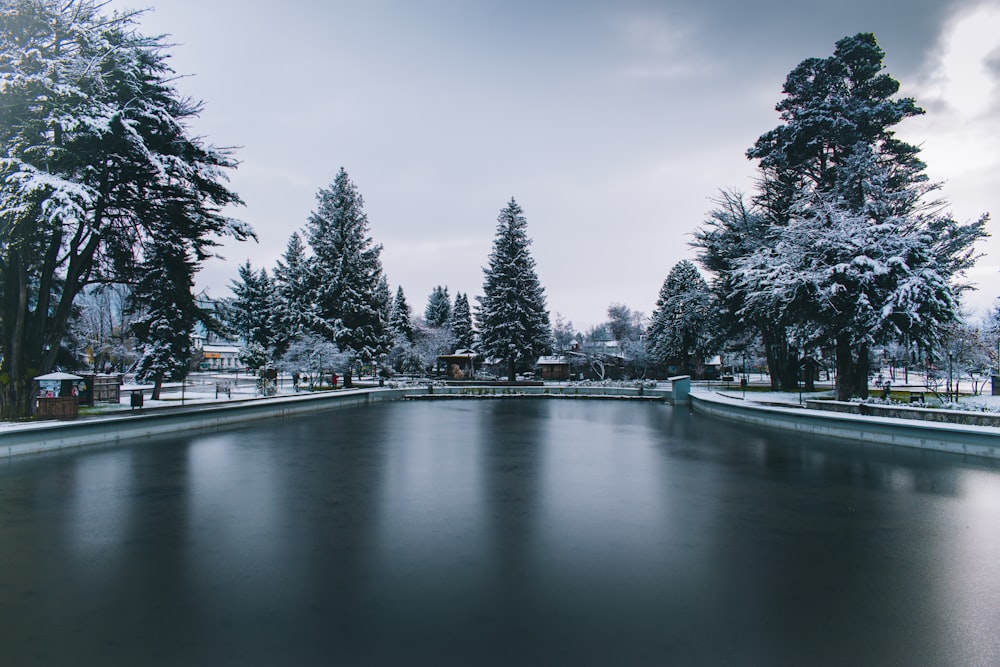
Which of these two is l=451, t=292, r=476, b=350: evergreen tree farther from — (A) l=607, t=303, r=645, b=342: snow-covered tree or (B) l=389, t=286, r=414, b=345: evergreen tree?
(A) l=607, t=303, r=645, b=342: snow-covered tree

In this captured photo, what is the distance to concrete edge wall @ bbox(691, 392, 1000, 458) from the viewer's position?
13.4m

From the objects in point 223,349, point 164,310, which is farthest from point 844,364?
point 223,349

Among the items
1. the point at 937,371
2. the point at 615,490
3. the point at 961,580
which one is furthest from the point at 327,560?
the point at 937,371

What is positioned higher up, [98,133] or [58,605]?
[98,133]

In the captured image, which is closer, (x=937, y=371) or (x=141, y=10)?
(x=141, y=10)

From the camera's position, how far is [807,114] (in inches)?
1134

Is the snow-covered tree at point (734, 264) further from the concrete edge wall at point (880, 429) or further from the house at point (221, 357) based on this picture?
the house at point (221, 357)

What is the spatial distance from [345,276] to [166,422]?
27202 millimetres

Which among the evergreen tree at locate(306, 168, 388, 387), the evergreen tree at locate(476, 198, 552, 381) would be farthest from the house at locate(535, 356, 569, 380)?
the evergreen tree at locate(306, 168, 388, 387)

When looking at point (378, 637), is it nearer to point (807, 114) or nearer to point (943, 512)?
point (943, 512)

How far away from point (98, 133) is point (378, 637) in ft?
63.2

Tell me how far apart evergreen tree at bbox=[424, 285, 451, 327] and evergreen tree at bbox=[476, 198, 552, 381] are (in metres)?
39.6

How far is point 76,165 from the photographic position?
59.5 ft

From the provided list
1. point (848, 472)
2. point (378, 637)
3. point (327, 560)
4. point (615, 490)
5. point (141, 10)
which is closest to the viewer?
point (378, 637)
